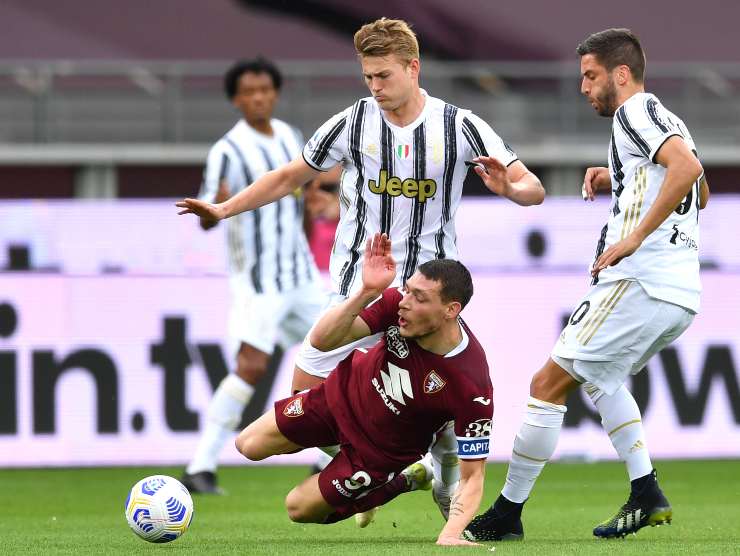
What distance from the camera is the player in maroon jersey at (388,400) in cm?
592

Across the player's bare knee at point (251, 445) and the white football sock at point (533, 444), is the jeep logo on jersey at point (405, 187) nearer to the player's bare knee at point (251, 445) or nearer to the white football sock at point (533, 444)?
the white football sock at point (533, 444)

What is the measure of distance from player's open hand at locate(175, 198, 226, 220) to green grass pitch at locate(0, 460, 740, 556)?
1.34 metres

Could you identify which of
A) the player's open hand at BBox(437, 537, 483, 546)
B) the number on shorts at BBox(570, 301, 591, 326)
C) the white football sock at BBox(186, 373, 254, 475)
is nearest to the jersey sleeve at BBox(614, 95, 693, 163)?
the number on shorts at BBox(570, 301, 591, 326)

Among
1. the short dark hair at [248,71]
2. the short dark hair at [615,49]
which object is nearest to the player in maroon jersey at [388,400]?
the short dark hair at [615,49]

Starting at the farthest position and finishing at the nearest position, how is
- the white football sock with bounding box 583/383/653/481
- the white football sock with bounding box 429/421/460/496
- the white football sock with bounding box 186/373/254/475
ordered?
the white football sock with bounding box 186/373/254/475
the white football sock with bounding box 429/421/460/496
the white football sock with bounding box 583/383/653/481

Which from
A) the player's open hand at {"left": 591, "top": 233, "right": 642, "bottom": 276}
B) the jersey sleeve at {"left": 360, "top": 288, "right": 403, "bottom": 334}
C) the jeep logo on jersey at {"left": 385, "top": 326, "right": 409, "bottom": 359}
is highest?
the player's open hand at {"left": 591, "top": 233, "right": 642, "bottom": 276}

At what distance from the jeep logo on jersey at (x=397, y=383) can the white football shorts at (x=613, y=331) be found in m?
0.69

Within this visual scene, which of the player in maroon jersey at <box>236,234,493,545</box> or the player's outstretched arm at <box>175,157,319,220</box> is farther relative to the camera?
the player's outstretched arm at <box>175,157,319,220</box>

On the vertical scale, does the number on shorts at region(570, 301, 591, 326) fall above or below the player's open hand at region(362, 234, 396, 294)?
below

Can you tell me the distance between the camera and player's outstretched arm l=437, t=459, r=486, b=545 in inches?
230

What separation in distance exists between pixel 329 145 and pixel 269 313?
2.99 meters

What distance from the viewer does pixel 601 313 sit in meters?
6.23

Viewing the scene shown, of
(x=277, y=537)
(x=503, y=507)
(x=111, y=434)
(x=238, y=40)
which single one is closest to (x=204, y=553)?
(x=277, y=537)

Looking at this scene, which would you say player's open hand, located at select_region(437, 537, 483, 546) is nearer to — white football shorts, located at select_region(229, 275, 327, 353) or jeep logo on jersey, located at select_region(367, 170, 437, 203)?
jeep logo on jersey, located at select_region(367, 170, 437, 203)
